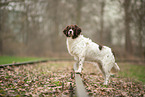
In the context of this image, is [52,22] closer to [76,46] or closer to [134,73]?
[134,73]

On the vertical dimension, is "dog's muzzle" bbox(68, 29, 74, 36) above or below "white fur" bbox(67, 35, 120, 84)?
above

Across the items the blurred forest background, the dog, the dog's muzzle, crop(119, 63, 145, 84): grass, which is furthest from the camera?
the blurred forest background

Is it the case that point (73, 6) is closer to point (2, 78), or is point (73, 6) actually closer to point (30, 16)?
point (30, 16)

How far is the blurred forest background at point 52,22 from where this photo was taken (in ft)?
54.5

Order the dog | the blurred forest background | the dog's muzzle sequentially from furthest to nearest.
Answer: the blurred forest background → the dog → the dog's muzzle

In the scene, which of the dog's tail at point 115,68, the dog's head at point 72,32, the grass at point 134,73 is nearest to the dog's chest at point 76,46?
the dog's head at point 72,32

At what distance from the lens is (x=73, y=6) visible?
2491cm

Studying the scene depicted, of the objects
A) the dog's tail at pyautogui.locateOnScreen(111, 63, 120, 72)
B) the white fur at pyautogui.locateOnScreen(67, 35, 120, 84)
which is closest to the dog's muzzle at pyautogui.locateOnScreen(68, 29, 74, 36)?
the white fur at pyautogui.locateOnScreen(67, 35, 120, 84)

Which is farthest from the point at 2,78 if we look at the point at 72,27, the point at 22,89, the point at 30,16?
the point at 30,16

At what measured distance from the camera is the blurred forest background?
16.6 meters

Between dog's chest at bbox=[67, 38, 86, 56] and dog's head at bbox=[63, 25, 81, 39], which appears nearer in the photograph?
dog's head at bbox=[63, 25, 81, 39]

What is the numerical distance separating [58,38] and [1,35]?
10.4m

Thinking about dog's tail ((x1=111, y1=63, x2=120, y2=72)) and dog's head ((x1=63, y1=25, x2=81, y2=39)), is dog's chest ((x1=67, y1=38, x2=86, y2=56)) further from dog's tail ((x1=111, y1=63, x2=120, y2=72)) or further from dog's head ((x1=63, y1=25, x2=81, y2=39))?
dog's tail ((x1=111, y1=63, x2=120, y2=72))

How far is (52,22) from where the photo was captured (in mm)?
26266
